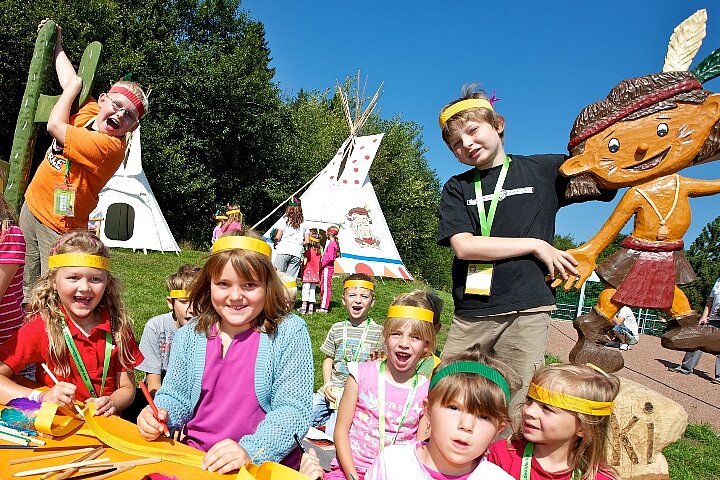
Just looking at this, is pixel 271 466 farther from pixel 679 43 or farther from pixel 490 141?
pixel 679 43

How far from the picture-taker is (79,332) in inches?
97.6

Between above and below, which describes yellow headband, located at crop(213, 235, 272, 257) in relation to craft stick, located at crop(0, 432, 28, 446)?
above

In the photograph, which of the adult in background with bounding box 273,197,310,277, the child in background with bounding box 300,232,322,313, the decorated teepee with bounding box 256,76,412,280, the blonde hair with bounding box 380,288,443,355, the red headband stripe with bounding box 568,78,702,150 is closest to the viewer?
the red headband stripe with bounding box 568,78,702,150

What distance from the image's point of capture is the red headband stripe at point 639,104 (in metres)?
2.45

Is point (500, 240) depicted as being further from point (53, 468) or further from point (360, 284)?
point (360, 284)

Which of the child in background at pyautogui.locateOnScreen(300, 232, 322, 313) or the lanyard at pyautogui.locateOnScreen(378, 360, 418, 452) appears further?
the child in background at pyautogui.locateOnScreen(300, 232, 322, 313)

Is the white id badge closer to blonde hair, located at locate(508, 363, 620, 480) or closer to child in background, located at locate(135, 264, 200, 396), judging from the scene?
blonde hair, located at locate(508, 363, 620, 480)

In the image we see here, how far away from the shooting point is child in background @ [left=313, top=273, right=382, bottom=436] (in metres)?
4.11

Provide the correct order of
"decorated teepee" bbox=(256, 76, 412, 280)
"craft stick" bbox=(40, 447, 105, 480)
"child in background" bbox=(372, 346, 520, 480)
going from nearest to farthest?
1. "craft stick" bbox=(40, 447, 105, 480)
2. "child in background" bbox=(372, 346, 520, 480)
3. "decorated teepee" bbox=(256, 76, 412, 280)

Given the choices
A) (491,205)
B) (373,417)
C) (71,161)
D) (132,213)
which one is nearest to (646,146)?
(491,205)

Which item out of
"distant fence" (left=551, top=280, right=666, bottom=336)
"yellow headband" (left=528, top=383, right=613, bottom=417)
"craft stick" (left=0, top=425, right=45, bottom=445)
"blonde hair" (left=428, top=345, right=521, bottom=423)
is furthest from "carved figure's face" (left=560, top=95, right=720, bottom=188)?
"distant fence" (left=551, top=280, right=666, bottom=336)

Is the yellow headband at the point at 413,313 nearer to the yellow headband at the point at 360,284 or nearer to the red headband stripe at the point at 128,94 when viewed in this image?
the yellow headband at the point at 360,284

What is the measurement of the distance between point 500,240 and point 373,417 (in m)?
1.07

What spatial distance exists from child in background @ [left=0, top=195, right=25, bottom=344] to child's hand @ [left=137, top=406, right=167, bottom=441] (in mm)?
1136
